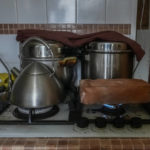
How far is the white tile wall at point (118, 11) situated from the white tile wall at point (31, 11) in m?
0.34

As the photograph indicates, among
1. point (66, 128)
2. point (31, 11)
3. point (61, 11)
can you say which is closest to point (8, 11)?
point (31, 11)

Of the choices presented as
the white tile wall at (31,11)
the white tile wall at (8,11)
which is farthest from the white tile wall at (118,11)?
the white tile wall at (8,11)

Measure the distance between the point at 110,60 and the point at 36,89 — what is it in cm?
33

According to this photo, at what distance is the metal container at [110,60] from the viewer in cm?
65

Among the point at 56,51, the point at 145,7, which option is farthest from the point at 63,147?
the point at 145,7

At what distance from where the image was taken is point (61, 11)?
2.79ft

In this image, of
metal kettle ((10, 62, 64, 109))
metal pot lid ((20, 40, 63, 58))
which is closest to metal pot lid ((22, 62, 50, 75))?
metal kettle ((10, 62, 64, 109))

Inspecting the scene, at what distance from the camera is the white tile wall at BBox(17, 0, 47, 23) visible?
33.2 inches

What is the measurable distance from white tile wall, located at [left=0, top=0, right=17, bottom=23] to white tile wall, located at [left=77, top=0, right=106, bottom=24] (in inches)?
13.3

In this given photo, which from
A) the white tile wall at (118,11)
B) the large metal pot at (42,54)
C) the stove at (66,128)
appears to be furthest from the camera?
the white tile wall at (118,11)

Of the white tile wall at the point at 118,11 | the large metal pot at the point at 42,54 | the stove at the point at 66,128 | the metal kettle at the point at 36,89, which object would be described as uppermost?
the white tile wall at the point at 118,11

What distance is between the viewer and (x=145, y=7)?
892mm

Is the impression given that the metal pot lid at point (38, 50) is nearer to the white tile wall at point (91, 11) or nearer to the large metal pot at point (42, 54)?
the large metal pot at point (42, 54)

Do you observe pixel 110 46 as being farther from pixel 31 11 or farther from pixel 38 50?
pixel 31 11
